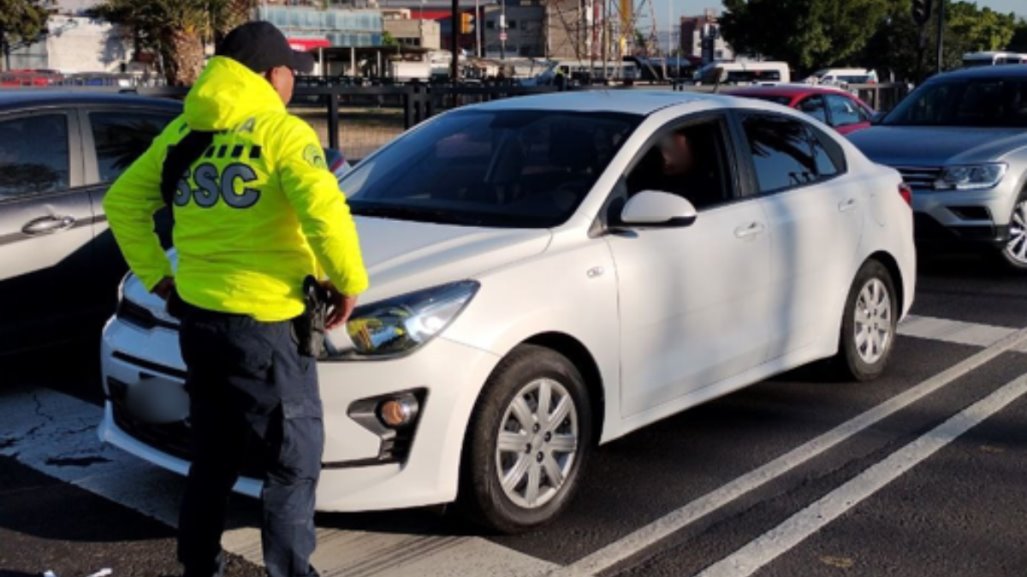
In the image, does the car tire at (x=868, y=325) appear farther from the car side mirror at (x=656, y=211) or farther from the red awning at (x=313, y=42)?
the red awning at (x=313, y=42)

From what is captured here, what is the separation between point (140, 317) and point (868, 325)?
3.83 metres

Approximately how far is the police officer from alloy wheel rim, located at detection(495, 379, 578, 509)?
37.2 inches

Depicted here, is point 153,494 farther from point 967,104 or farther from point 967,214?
point 967,104

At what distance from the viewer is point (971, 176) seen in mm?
10156

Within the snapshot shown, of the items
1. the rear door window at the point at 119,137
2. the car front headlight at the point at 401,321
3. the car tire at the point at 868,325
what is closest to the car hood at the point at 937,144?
the car tire at the point at 868,325

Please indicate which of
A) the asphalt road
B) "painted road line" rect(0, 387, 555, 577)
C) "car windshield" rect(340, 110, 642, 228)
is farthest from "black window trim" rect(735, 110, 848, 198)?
"painted road line" rect(0, 387, 555, 577)

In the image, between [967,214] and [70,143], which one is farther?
[967,214]

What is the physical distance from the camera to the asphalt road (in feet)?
14.9

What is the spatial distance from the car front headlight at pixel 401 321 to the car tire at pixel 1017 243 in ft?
23.2

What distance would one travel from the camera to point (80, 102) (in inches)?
278

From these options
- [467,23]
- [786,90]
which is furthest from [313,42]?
[786,90]

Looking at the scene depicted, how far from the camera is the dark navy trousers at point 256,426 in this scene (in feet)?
12.0

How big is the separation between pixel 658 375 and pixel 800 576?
115 cm

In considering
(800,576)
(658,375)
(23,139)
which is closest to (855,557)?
(800,576)
